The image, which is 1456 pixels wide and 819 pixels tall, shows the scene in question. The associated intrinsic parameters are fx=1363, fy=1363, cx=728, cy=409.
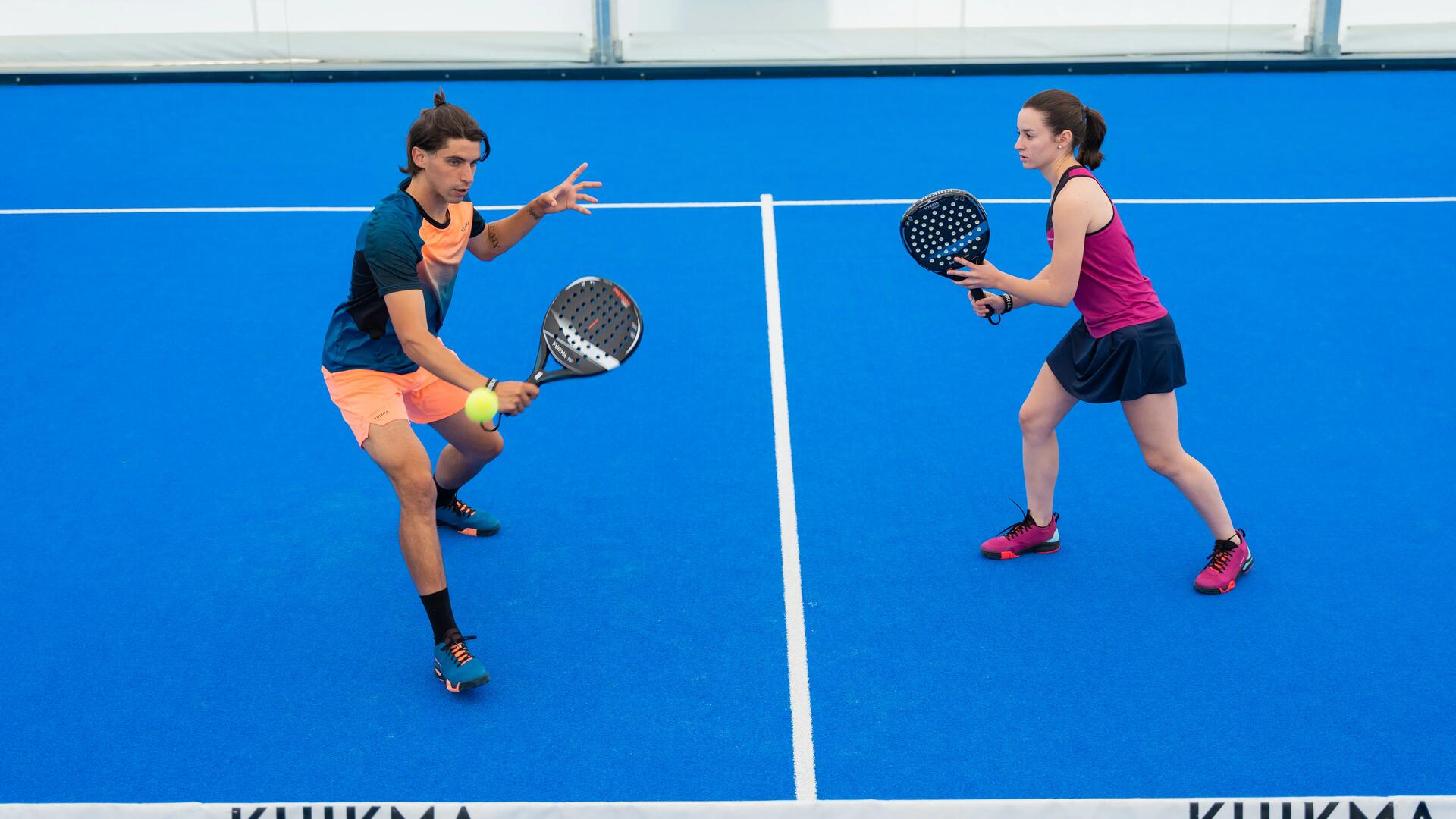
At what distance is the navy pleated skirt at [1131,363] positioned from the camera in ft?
15.3

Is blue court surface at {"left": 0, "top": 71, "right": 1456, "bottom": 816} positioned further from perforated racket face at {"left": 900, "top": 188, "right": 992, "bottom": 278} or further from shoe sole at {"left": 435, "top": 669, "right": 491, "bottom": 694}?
perforated racket face at {"left": 900, "top": 188, "right": 992, "bottom": 278}

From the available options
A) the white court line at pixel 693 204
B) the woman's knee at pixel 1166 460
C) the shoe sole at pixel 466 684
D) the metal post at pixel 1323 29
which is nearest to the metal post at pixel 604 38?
the white court line at pixel 693 204

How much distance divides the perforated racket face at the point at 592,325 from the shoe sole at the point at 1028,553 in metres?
1.77

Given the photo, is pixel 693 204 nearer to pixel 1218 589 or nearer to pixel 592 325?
pixel 592 325

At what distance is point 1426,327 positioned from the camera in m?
7.42

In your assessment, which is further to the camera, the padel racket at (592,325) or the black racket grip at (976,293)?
the black racket grip at (976,293)

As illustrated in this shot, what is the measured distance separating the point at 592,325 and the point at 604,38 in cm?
963

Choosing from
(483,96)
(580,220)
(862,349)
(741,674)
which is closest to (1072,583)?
(741,674)

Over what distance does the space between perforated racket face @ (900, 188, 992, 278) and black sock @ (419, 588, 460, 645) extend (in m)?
2.00

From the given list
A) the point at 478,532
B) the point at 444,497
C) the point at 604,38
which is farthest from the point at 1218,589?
the point at 604,38

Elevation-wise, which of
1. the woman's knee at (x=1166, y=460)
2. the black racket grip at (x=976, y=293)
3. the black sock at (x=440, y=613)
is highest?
the black racket grip at (x=976, y=293)

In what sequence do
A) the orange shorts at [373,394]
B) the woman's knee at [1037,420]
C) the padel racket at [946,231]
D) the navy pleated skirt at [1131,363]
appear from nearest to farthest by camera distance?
the orange shorts at [373,394] < the navy pleated skirt at [1131,363] < the padel racket at [946,231] < the woman's knee at [1037,420]

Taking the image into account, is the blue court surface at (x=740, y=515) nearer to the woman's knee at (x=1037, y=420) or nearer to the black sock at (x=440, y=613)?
the black sock at (x=440, y=613)

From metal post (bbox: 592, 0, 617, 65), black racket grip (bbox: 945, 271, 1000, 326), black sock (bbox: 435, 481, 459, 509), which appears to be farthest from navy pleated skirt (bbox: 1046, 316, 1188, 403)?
metal post (bbox: 592, 0, 617, 65)
